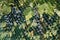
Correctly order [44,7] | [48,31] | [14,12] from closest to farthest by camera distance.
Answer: [44,7] < [14,12] < [48,31]

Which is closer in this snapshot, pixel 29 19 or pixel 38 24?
pixel 29 19

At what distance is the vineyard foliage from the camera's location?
1.50 meters

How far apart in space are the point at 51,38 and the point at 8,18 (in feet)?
1.48

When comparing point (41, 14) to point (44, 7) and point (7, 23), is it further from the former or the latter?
point (7, 23)

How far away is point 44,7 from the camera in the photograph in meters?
1.48

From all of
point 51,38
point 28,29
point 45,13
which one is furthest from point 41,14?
A: point 51,38

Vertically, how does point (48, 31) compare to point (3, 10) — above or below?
below

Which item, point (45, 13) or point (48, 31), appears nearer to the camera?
point (45, 13)

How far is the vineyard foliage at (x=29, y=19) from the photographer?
150 cm

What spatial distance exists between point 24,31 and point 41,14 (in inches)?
9.5

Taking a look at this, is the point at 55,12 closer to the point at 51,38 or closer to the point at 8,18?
the point at 51,38

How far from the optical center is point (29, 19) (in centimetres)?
153

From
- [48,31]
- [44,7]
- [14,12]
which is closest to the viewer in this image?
[44,7]

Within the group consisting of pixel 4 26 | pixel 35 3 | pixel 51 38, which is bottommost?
pixel 51 38
